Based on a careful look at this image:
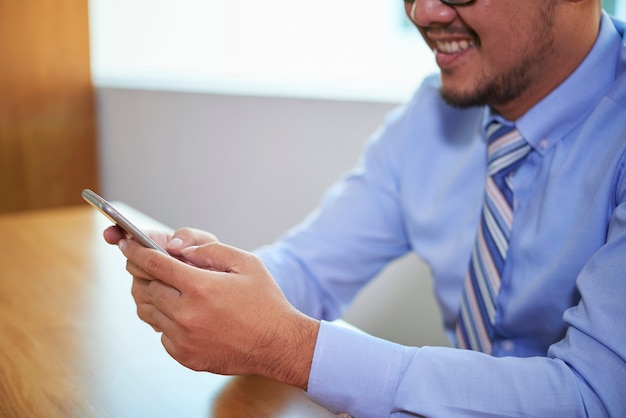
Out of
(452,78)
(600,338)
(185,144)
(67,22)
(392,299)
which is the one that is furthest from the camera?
(67,22)

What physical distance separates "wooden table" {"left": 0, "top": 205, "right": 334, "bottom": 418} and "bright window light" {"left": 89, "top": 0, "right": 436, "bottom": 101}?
3.89 feet

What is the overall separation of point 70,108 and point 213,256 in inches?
102

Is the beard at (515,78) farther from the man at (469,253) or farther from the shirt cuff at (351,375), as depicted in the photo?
the shirt cuff at (351,375)

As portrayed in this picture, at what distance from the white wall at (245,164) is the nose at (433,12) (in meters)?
0.98

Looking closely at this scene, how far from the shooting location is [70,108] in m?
3.17

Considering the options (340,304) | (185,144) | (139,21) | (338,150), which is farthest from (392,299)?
(139,21)


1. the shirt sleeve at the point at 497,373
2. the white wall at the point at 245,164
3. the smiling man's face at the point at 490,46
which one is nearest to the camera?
the shirt sleeve at the point at 497,373

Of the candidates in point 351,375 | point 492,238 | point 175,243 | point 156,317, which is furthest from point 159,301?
point 492,238

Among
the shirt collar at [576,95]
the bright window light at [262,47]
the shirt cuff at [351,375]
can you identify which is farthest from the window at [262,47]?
the shirt cuff at [351,375]

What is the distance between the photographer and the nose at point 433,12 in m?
1.09

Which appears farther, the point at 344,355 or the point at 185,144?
the point at 185,144

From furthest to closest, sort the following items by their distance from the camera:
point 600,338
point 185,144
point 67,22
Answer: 1. point 67,22
2. point 185,144
3. point 600,338

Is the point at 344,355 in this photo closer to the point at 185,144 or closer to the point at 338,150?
the point at 338,150

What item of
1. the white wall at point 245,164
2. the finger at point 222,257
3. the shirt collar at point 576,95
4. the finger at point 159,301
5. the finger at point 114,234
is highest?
the shirt collar at point 576,95
